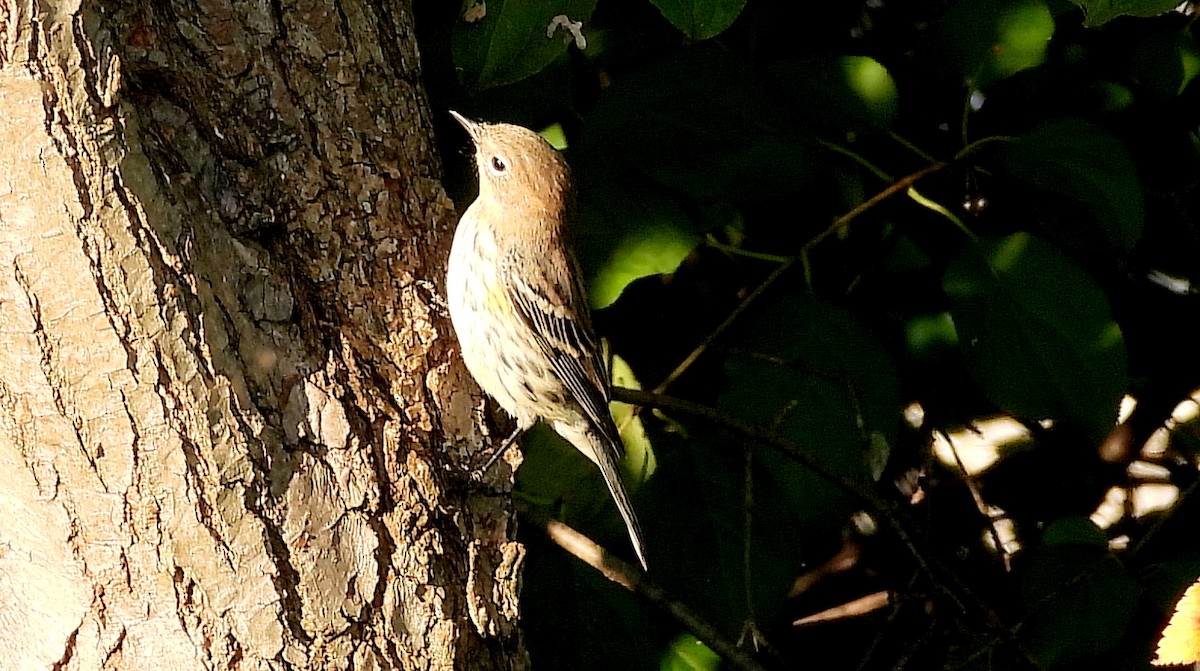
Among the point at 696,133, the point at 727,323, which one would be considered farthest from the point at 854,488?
the point at 696,133

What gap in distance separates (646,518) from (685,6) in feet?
4.10

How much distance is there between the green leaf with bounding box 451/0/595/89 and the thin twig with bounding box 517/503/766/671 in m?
1.01

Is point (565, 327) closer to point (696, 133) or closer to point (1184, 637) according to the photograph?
point (696, 133)

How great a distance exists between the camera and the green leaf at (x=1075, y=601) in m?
2.85

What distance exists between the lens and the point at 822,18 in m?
3.38

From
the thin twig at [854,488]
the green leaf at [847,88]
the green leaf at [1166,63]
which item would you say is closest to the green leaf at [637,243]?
the thin twig at [854,488]

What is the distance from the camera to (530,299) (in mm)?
3486

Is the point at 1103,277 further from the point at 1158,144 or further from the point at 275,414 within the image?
the point at 275,414

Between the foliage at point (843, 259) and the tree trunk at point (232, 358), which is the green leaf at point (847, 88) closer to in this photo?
the foliage at point (843, 259)

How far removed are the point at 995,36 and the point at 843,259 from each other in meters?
0.86

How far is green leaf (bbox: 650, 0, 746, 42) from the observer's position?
2062 mm

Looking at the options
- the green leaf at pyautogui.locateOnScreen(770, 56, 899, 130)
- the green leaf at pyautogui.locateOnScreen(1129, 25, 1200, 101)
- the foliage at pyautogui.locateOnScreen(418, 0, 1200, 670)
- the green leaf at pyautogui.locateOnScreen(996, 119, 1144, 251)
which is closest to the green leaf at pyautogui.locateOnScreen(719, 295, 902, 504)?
the foliage at pyautogui.locateOnScreen(418, 0, 1200, 670)

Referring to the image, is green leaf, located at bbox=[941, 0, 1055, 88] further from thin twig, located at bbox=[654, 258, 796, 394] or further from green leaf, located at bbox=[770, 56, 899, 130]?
thin twig, located at bbox=[654, 258, 796, 394]

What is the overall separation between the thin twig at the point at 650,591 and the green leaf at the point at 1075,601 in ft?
2.70
